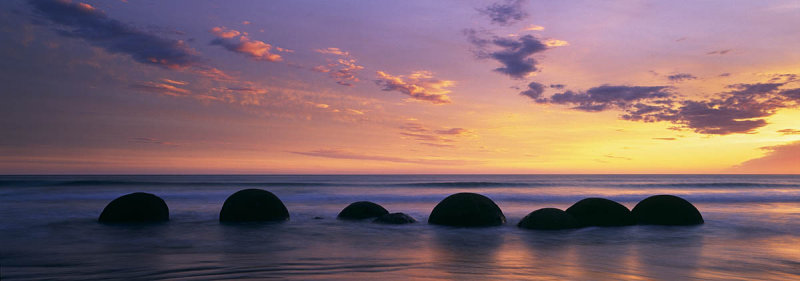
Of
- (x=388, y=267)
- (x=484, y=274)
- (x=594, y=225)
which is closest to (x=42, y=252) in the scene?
(x=388, y=267)

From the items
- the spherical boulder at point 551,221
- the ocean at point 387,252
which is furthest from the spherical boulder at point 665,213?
the spherical boulder at point 551,221

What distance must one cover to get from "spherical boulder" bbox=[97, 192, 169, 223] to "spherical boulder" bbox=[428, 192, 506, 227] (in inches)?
318

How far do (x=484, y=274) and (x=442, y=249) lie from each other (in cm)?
247

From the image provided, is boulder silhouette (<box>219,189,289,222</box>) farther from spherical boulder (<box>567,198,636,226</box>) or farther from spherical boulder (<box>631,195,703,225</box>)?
spherical boulder (<box>631,195,703,225</box>)

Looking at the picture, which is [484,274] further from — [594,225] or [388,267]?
[594,225]

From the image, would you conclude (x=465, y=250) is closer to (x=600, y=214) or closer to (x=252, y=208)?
(x=600, y=214)

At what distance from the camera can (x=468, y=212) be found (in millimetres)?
12125

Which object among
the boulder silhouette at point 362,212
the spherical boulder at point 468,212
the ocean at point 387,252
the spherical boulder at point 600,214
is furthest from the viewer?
the boulder silhouette at point 362,212

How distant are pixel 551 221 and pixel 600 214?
1.74 metres

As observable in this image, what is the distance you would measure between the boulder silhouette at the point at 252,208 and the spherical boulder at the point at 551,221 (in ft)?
23.3

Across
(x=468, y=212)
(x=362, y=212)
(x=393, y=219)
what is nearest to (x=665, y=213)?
(x=468, y=212)

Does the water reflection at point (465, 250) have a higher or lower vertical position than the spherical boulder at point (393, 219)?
lower

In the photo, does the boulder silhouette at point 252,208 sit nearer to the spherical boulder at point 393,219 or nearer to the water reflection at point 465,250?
the spherical boulder at point 393,219

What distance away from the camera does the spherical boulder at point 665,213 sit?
13.0m
